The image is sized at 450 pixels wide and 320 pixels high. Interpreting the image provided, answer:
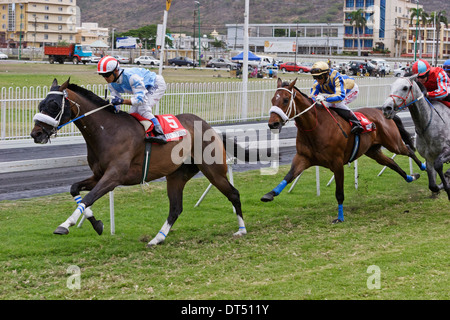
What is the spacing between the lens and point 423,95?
946cm

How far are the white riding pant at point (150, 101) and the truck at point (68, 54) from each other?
2182 inches

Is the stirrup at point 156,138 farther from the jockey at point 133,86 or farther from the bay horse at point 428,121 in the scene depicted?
the bay horse at point 428,121

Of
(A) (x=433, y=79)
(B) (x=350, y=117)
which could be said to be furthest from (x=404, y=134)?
(B) (x=350, y=117)

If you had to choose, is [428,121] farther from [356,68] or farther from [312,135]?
[356,68]

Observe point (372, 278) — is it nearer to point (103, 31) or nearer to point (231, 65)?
point (231, 65)

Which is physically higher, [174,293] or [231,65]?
[231,65]

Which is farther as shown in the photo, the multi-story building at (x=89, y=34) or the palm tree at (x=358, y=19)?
the multi-story building at (x=89, y=34)

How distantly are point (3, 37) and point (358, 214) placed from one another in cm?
11754

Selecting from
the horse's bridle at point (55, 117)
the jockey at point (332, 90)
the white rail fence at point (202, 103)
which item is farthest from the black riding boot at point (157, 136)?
the white rail fence at point (202, 103)

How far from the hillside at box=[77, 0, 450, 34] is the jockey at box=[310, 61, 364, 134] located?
515ft

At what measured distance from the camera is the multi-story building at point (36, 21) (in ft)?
361

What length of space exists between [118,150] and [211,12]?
7048 inches
